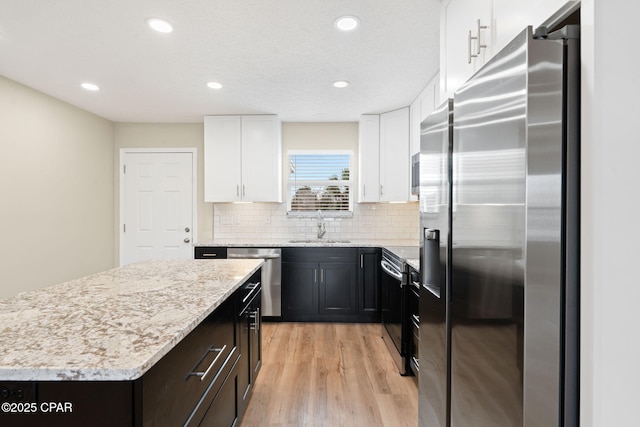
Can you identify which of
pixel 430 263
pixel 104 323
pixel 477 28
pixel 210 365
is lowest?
pixel 210 365

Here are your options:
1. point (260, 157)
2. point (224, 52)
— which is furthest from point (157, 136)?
point (224, 52)

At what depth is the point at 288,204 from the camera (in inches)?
175

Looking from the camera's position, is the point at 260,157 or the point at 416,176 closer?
the point at 416,176

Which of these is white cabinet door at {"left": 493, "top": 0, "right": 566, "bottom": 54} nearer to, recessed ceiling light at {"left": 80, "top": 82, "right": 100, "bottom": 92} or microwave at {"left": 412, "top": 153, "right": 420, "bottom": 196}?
microwave at {"left": 412, "top": 153, "right": 420, "bottom": 196}

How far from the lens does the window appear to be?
4449 mm

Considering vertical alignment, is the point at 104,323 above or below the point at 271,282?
above

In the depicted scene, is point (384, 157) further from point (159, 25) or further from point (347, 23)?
point (159, 25)

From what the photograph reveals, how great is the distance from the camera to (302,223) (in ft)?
14.6

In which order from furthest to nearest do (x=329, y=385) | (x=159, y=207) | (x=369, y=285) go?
(x=159, y=207), (x=369, y=285), (x=329, y=385)

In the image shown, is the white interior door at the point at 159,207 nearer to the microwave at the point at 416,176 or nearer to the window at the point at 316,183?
the window at the point at 316,183
